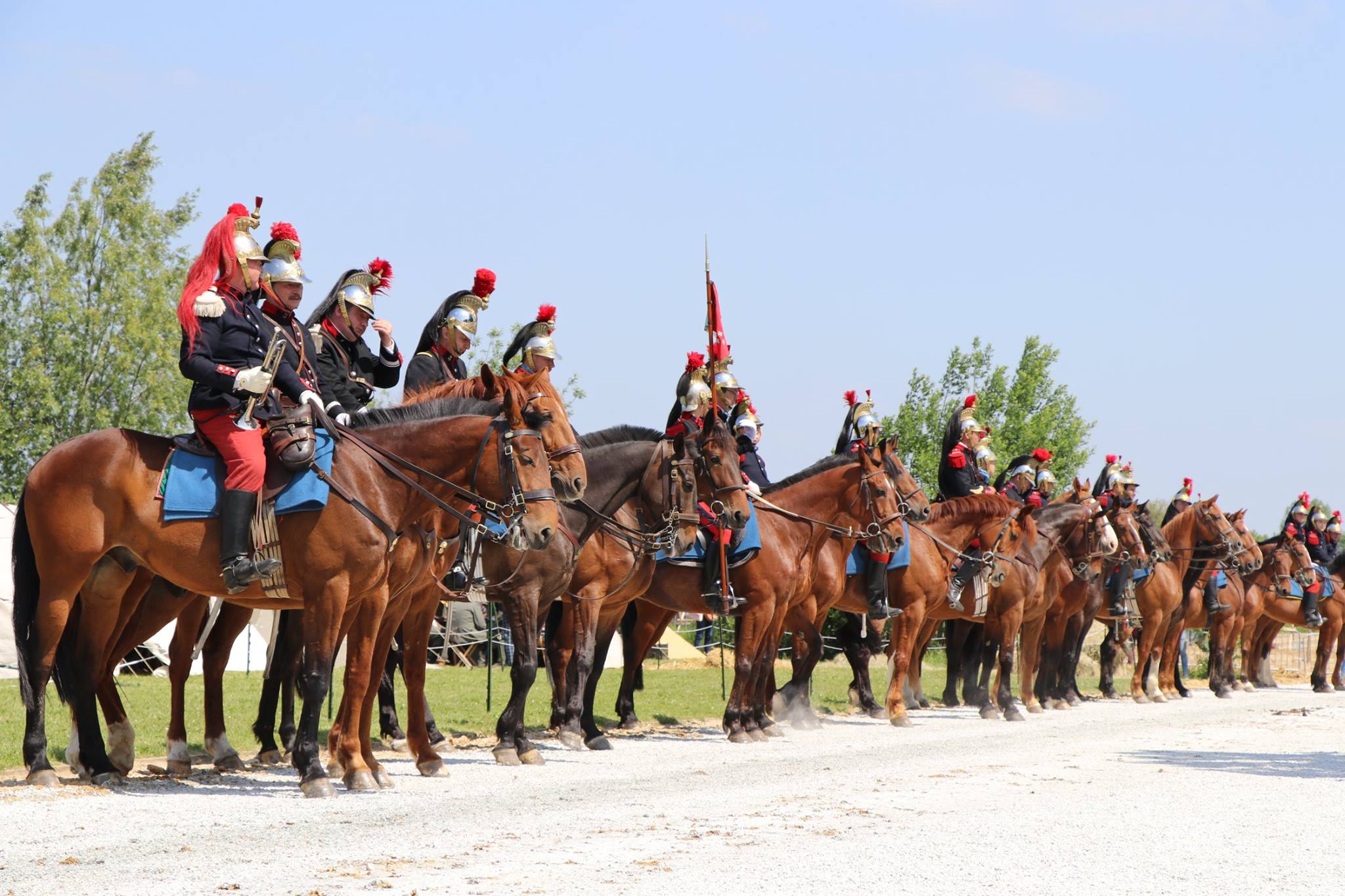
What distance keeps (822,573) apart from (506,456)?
692 centimetres

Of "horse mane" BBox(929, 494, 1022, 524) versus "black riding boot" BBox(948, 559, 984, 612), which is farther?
"horse mane" BBox(929, 494, 1022, 524)

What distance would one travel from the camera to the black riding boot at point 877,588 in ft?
59.0

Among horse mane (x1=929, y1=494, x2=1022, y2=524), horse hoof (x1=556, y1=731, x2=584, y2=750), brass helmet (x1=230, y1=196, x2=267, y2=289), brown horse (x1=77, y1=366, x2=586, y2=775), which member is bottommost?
horse hoof (x1=556, y1=731, x2=584, y2=750)

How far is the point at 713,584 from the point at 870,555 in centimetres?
345

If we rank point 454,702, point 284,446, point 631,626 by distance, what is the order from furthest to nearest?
point 454,702 → point 631,626 → point 284,446

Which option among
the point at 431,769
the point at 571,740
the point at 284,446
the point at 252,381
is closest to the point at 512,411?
the point at 284,446

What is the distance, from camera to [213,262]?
404 inches

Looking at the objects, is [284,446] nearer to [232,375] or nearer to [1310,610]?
[232,375]

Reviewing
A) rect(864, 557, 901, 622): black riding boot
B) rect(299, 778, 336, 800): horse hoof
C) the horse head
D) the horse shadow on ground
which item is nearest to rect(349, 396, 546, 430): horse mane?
rect(299, 778, 336, 800): horse hoof

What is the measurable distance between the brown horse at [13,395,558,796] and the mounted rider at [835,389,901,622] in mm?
8134

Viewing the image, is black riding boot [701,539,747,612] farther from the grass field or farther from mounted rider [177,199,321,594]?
mounted rider [177,199,321,594]

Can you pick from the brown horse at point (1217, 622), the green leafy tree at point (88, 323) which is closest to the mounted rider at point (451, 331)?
the brown horse at point (1217, 622)

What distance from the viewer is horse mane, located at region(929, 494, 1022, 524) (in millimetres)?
19312

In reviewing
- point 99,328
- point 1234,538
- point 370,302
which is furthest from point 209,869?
point 99,328
